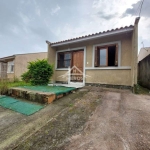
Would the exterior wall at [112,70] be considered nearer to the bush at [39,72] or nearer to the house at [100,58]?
the house at [100,58]

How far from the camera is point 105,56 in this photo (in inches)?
225

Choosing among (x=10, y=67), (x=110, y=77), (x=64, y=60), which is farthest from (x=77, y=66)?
(x=10, y=67)

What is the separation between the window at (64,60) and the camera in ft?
23.9

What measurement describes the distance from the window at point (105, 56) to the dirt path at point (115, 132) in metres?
3.63

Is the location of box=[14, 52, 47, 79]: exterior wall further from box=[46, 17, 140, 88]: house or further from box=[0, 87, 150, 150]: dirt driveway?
box=[0, 87, 150, 150]: dirt driveway

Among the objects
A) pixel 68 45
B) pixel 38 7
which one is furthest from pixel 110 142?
pixel 38 7

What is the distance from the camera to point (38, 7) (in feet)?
28.8

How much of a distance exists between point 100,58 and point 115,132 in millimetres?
4850

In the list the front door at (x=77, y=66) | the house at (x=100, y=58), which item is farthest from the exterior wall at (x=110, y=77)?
the front door at (x=77, y=66)

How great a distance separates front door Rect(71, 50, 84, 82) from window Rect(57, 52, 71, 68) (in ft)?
1.55

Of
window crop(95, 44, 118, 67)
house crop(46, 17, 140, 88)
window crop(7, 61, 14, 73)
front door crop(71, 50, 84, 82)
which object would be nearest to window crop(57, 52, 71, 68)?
house crop(46, 17, 140, 88)

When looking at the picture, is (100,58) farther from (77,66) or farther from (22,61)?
(22,61)

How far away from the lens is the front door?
6.64 m

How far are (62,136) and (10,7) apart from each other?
487 inches
